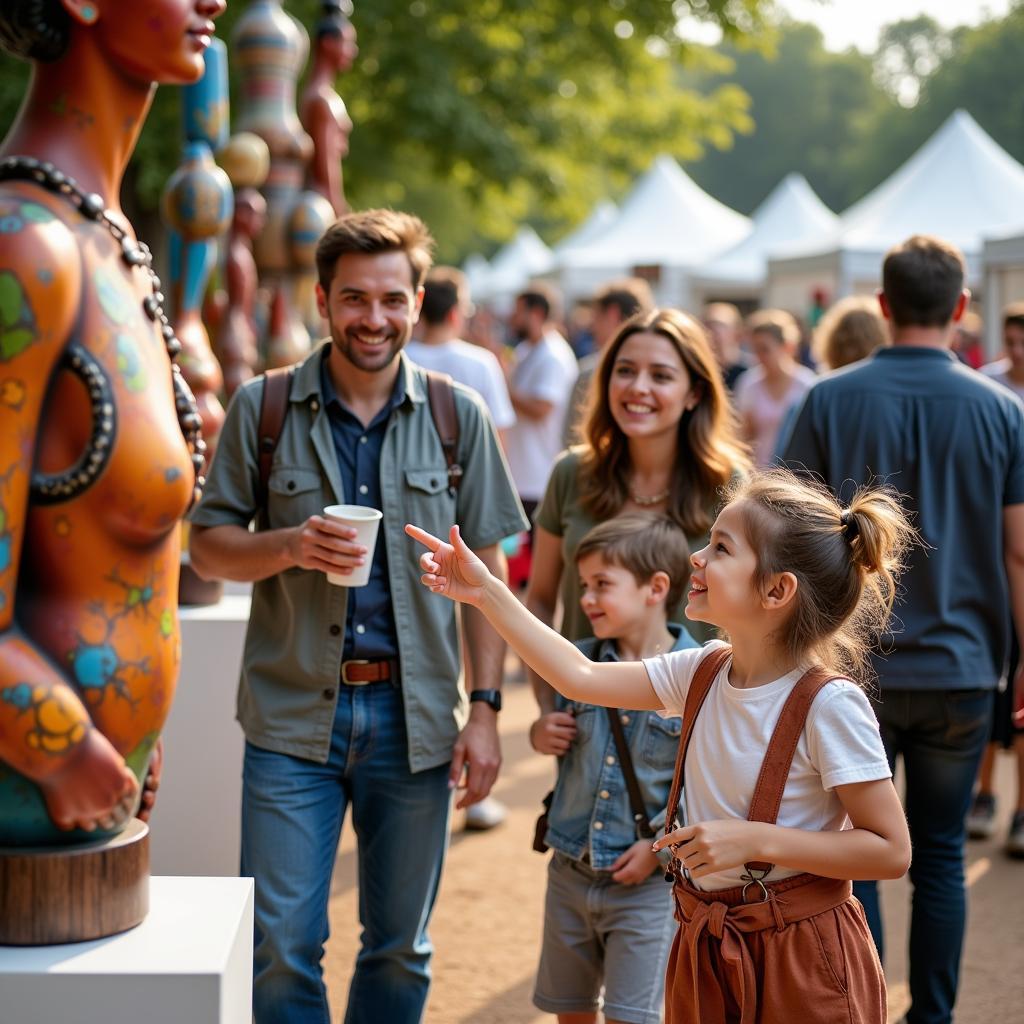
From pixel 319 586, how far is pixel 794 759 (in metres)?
1.17

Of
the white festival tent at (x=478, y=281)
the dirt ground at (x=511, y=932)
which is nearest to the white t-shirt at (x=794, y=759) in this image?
the dirt ground at (x=511, y=932)

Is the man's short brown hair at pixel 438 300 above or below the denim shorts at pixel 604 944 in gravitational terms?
above

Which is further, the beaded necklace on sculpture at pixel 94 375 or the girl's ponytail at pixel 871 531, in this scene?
the girl's ponytail at pixel 871 531

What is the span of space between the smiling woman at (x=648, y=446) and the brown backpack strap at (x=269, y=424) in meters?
0.80

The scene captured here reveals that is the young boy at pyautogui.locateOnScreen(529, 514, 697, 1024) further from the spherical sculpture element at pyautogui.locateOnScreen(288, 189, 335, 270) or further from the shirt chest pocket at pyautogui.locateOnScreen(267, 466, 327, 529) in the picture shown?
the spherical sculpture element at pyautogui.locateOnScreen(288, 189, 335, 270)

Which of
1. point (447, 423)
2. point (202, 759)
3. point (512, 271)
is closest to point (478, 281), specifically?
point (512, 271)

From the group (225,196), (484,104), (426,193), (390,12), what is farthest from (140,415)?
(426,193)

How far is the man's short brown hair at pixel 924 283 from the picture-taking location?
152 inches

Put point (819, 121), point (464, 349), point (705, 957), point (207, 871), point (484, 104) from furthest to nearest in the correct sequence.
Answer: point (819, 121) → point (484, 104) → point (464, 349) → point (207, 871) → point (705, 957)

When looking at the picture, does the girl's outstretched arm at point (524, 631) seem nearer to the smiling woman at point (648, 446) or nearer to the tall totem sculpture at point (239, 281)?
the smiling woman at point (648, 446)

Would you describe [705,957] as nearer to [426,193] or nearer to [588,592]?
[588,592]

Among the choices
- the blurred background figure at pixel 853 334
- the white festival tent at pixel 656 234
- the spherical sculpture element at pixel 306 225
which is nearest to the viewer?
the blurred background figure at pixel 853 334

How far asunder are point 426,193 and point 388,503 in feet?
94.0

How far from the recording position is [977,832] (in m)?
5.95
